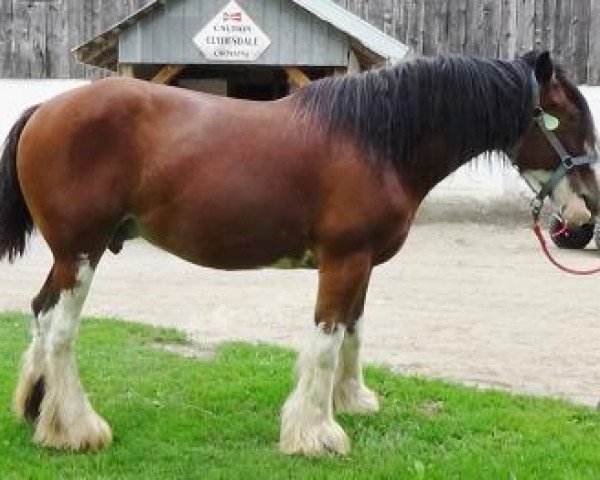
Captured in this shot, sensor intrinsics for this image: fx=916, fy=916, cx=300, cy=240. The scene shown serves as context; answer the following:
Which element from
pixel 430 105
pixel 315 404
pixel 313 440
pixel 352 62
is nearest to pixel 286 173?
pixel 430 105

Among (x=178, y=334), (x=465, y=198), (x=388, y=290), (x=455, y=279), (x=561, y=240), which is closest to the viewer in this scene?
(x=178, y=334)

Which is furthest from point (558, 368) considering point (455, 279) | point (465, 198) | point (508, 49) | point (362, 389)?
point (508, 49)

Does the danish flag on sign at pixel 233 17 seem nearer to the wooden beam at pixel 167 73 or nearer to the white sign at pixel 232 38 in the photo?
the white sign at pixel 232 38

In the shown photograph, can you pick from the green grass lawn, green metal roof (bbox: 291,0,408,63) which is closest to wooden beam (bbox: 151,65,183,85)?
green metal roof (bbox: 291,0,408,63)

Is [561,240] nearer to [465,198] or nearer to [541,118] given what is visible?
[465,198]

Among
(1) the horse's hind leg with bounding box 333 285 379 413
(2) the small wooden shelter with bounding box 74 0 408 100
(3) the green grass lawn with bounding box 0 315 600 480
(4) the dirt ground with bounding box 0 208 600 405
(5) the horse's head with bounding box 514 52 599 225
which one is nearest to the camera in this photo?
(3) the green grass lawn with bounding box 0 315 600 480

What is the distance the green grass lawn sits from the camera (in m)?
3.88

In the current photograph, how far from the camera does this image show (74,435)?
161 inches

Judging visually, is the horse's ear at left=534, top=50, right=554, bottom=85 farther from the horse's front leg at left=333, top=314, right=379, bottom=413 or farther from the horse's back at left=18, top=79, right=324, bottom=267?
the horse's front leg at left=333, top=314, right=379, bottom=413

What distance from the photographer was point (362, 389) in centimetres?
470

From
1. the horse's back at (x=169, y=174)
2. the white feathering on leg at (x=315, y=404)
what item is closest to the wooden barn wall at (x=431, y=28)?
the horse's back at (x=169, y=174)

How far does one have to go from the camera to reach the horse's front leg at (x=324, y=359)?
3.97 m

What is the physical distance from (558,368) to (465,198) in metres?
8.91

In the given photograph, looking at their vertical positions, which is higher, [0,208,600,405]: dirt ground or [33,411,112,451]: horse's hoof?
[33,411,112,451]: horse's hoof
